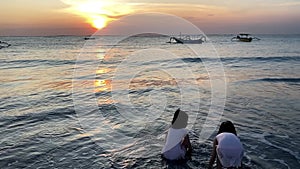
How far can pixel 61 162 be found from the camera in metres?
8.16

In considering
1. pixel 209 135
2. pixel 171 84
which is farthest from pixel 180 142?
pixel 171 84

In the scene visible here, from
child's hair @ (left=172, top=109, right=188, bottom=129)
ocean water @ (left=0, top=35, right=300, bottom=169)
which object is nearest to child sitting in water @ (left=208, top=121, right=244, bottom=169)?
child's hair @ (left=172, top=109, right=188, bottom=129)

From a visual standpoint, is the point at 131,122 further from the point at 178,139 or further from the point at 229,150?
the point at 229,150

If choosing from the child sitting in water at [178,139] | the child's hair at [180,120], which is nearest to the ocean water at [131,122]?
the child sitting in water at [178,139]

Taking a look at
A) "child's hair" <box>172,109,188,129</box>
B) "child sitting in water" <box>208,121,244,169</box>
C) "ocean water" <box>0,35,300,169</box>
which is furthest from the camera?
"ocean water" <box>0,35,300,169</box>

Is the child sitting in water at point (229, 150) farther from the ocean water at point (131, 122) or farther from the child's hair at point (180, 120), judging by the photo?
the ocean water at point (131, 122)

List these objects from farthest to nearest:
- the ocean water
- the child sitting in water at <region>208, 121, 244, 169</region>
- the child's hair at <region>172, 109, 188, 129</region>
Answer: the ocean water → the child's hair at <region>172, 109, 188, 129</region> → the child sitting in water at <region>208, 121, 244, 169</region>

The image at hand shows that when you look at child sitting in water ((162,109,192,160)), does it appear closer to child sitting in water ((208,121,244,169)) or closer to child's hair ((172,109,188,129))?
child's hair ((172,109,188,129))

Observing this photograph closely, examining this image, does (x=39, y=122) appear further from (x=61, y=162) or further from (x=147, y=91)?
(x=147, y=91)

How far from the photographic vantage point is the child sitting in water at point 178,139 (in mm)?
7199

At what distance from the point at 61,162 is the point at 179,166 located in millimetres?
3514

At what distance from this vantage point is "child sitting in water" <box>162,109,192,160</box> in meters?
7.20

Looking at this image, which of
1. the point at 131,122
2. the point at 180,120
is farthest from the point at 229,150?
the point at 131,122

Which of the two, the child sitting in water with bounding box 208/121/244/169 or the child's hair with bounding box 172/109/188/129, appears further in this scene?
the child's hair with bounding box 172/109/188/129
